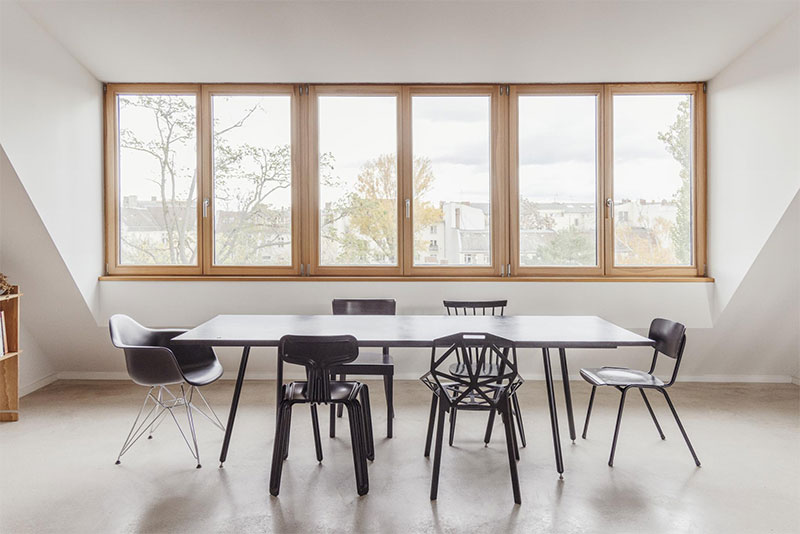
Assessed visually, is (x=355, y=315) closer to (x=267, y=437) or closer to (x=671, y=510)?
(x=267, y=437)

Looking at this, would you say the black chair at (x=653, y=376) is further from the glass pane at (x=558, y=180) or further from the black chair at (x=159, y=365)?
the black chair at (x=159, y=365)

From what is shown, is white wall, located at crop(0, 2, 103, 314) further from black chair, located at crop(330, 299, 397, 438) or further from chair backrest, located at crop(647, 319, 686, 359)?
chair backrest, located at crop(647, 319, 686, 359)

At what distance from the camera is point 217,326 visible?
11.0ft

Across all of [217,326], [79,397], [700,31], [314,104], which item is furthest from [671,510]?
[79,397]

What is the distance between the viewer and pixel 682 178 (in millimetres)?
4773

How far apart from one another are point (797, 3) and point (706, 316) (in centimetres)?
253

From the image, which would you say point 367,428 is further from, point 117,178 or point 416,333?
point 117,178

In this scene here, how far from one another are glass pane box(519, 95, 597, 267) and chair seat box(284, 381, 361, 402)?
8.45ft

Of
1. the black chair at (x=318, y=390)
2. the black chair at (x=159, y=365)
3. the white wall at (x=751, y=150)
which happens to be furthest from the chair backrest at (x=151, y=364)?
the white wall at (x=751, y=150)

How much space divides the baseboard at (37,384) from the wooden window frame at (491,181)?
143 inches

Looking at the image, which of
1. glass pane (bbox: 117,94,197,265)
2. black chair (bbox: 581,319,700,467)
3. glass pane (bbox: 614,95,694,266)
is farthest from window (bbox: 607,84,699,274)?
glass pane (bbox: 117,94,197,265)

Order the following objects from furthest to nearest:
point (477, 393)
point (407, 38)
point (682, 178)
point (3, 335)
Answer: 1. point (682, 178)
2. point (407, 38)
3. point (3, 335)
4. point (477, 393)

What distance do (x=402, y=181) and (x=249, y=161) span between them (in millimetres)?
1503

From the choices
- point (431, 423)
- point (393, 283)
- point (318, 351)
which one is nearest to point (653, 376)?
point (431, 423)
